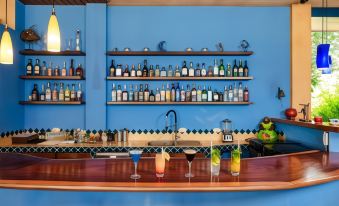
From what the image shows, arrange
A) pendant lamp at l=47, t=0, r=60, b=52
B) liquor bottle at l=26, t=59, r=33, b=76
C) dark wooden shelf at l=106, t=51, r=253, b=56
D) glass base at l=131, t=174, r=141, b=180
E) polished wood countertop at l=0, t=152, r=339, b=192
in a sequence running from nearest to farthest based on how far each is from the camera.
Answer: polished wood countertop at l=0, t=152, r=339, b=192
glass base at l=131, t=174, r=141, b=180
pendant lamp at l=47, t=0, r=60, b=52
dark wooden shelf at l=106, t=51, r=253, b=56
liquor bottle at l=26, t=59, r=33, b=76

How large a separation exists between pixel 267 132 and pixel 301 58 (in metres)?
1.30

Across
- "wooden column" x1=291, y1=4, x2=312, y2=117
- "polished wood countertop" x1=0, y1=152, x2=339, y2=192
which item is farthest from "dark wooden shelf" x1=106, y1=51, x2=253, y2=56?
"polished wood countertop" x1=0, y1=152, x2=339, y2=192

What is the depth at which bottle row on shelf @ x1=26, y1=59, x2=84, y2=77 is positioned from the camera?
4914mm

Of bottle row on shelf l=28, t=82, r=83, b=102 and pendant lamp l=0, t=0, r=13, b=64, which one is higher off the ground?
pendant lamp l=0, t=0, r=13, b=64

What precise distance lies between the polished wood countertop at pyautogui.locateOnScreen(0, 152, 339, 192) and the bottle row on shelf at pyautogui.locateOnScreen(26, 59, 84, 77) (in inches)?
88.1

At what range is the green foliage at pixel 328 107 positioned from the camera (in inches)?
237

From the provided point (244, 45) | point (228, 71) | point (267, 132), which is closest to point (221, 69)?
point (228, 71)

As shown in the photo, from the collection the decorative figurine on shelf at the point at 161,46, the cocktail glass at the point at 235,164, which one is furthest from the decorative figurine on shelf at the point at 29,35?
the cocktail glass at the point at 235,164

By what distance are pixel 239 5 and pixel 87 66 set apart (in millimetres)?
2549

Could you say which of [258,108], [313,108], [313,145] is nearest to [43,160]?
[313,145]

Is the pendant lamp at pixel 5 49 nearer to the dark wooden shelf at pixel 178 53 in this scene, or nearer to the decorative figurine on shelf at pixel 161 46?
the dark wooden shelf at pixel 178 53

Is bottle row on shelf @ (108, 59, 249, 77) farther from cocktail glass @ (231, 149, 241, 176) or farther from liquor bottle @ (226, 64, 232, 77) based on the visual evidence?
cocktail glass @ (231, 149, 241, 176)

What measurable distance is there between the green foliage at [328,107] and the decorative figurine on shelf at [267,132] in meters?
1.65

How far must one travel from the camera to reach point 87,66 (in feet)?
16.2
